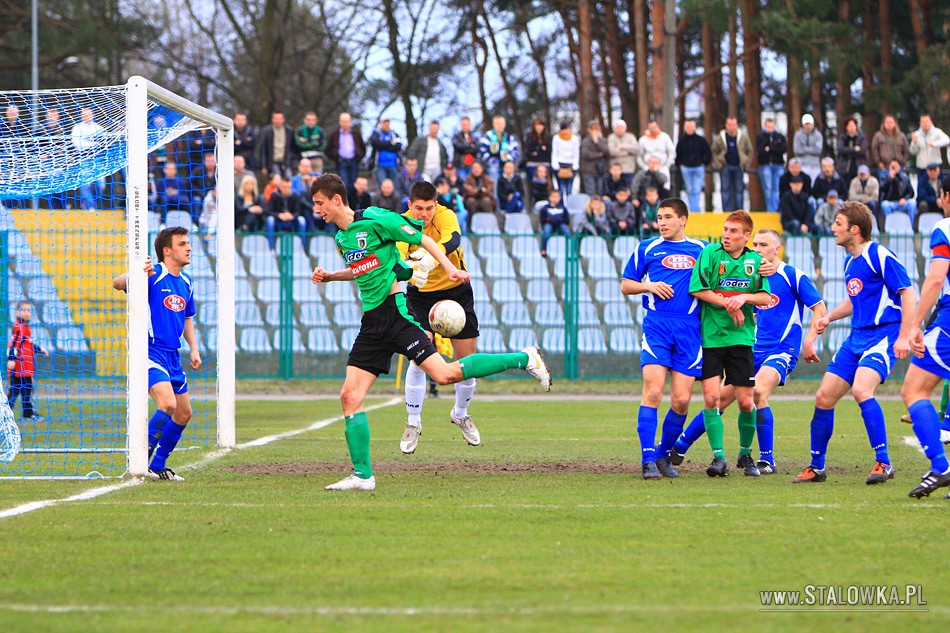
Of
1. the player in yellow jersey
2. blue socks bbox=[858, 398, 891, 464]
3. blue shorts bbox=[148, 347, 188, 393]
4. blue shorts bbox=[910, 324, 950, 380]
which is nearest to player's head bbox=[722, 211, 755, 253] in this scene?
blue socks bbox=[858, 398, 891, 464]

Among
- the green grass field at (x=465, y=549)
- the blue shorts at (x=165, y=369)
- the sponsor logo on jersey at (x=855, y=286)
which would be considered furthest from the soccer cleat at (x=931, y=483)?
the blue shorts at (x=165, y=369)

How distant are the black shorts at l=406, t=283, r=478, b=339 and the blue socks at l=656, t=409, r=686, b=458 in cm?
205

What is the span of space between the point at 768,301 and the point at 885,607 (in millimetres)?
4277

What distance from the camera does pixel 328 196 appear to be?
8086 mm

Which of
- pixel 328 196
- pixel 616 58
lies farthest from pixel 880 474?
pixel 616 58

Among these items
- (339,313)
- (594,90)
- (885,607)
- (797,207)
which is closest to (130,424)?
(885,607)

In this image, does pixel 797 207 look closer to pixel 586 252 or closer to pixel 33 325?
pixel 586 252

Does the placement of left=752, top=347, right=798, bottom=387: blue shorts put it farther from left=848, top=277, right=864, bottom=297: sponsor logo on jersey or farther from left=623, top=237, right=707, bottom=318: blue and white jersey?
left=848, top=277, right=864, bottom=297: sponsor logo on jersey

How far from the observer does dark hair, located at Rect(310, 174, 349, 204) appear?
26.6 ft

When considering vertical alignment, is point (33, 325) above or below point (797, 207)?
below

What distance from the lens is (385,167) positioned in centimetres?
2228

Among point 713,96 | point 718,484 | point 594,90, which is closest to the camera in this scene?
point 718,484

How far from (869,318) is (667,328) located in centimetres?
143

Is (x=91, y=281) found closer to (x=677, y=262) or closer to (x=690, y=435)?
(x=690, y=435)
